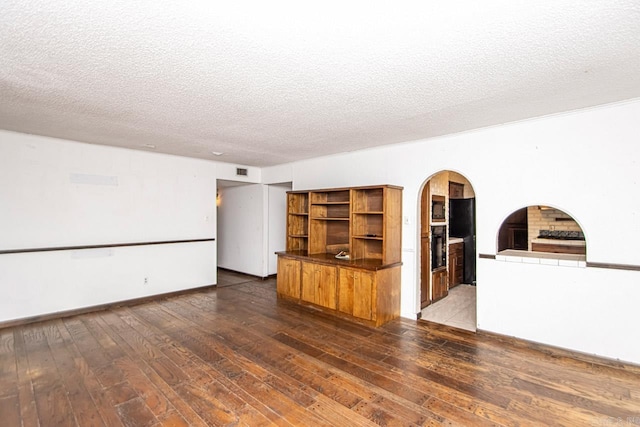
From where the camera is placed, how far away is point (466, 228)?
6.22m

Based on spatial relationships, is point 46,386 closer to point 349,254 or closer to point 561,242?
point 349,254

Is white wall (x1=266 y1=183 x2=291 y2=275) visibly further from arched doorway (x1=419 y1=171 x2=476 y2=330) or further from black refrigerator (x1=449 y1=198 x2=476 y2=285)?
black refrigerator (x1=449 y1=198 x2=476 y2=285)

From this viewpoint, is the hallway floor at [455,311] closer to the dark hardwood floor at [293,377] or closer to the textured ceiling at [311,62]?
the dark hardwood floor at [293,377]

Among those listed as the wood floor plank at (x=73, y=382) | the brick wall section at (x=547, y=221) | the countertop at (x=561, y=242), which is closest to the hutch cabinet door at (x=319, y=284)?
the wood floor plank at (x=73, y=382)

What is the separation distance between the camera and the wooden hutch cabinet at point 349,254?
4.06 metres

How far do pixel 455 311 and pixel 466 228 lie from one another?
87.8 inches

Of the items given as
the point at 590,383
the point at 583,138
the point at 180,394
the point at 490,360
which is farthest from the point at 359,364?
the point at 583,138

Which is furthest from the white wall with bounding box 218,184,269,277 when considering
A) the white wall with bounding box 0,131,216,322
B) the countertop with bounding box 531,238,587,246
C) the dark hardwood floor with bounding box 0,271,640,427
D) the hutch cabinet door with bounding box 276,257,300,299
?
the countertop with bounding box 531,238,587,246

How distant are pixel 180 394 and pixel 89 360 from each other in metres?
1.28

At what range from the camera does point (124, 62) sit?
212 cm

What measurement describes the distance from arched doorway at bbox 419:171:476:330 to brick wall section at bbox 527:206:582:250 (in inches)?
48.1

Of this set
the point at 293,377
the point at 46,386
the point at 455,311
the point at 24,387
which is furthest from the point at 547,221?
the point at 24,387

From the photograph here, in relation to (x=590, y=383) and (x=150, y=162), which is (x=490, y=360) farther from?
(x=150, y=162)

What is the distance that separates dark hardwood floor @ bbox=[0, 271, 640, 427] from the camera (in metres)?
2.19
